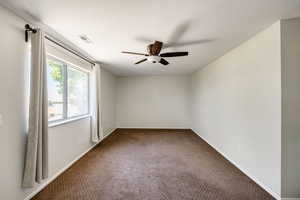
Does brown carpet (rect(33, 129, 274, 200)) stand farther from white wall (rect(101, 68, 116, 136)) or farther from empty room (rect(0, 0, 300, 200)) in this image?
white wall (rect(101, 68, 116, 136))

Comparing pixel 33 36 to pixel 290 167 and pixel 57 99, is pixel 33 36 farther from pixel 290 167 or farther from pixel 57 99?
pixel 290 167

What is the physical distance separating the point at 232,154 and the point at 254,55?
197 cm

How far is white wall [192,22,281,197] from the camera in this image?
6.51ft

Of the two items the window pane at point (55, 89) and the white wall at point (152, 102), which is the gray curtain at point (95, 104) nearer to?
the window pane at point (55, 89)

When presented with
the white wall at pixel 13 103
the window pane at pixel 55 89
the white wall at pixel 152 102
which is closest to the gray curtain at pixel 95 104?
the window pane at pixel 55 89

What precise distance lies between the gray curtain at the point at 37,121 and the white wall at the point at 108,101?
2.76m

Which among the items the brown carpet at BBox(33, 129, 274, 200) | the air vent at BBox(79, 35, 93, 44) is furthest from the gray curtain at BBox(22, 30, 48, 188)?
the air vent at BBox(79, 35, 93, 44)

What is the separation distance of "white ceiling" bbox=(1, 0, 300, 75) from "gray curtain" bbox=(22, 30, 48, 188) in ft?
1.47

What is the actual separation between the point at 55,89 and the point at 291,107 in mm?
3709

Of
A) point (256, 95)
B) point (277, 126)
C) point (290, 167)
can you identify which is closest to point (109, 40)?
point (256, 95)

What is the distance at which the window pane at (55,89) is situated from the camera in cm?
261

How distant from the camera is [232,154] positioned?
3.04 m

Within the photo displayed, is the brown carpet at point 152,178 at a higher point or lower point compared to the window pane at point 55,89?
lower

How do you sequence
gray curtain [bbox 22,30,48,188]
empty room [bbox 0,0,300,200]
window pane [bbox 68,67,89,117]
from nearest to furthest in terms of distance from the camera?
empty room [bbox 0,0,300,200] → gray curtain [bbox 22,30,48,188] → window pane [bbox 68,67,89,117]
